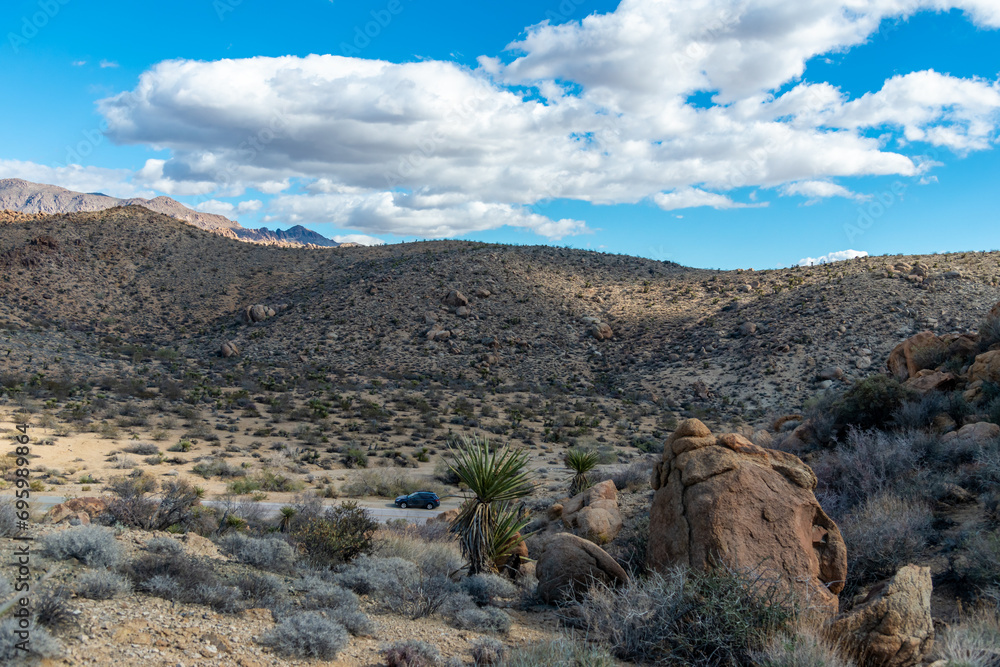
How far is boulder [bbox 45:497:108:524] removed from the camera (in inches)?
362

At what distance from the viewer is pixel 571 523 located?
1283cm

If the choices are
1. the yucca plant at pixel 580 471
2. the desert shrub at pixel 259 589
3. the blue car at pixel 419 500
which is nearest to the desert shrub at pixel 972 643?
the desert shrub at pixel 259 589

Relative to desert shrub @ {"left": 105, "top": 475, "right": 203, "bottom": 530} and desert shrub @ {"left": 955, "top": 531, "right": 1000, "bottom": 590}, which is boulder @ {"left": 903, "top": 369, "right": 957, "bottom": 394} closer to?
desert shrub @ {"left": 955, "top": 531, "right": 1000, "bottom": 590}

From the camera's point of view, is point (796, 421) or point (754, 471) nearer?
point (754, 471)

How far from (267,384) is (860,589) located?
125 ft

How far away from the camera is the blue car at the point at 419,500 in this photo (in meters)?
19.6

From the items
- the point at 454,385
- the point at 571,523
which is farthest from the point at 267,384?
the point at 571,523

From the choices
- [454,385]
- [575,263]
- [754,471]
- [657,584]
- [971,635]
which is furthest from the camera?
[575,263]

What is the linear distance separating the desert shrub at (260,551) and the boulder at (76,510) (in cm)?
248

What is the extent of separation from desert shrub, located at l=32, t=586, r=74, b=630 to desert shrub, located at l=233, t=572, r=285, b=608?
183 centimetres

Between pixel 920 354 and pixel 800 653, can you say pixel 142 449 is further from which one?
pixel 920 354

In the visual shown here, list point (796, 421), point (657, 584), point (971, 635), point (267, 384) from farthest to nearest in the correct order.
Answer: point (267, 384) → point (796, 421) → point (657, 584) → point (971, 635)

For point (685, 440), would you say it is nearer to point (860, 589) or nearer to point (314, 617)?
point (860, 589)

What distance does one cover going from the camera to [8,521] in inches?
287
